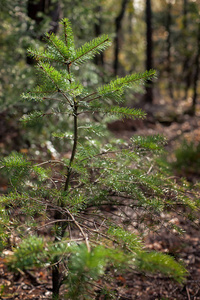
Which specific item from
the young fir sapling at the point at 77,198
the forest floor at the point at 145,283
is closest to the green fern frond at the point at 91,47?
the young fir sapling at the point at 77,198

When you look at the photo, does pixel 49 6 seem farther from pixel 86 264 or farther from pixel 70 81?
pixel 86 264

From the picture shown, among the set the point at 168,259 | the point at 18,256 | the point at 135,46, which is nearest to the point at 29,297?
the point at 18,256

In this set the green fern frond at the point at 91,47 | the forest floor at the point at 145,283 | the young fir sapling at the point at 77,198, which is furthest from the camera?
the forest floor at the point at 145,283

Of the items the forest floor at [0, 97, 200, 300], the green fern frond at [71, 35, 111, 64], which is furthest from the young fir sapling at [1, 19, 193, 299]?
the forest floor at [0, 97, 200, 300]

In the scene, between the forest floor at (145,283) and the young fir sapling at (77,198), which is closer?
the young fir sapling at (77,198)

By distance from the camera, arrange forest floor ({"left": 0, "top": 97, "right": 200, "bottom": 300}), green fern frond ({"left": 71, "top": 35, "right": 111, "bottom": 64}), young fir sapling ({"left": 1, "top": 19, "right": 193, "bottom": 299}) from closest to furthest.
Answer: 1. young fir sapling ({"left": 1, "top": 19, "right": 193, "bottom": 299})
2. green fern frond ({"left": 71, "top": 35, "right": 111, "bottom": 64})
3. forest floor ({"left": 0, "top": 97, "right": 200, "bottom": 300})

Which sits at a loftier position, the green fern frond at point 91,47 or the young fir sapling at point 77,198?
the green fern frond at point 91,47

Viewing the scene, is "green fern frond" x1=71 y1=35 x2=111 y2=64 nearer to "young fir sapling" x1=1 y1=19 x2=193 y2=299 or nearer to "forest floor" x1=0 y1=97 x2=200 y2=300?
"young fir sapling" x1=1 y1=19 x2=193 y2=299

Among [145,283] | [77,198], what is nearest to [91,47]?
[77,198]

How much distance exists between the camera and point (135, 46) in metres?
17.4

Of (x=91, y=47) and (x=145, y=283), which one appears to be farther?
(x=145, y=283)

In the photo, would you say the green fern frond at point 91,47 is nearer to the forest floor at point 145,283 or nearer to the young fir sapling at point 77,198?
the young fir sapling at point 77,198

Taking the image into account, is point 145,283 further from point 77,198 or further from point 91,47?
point 91,47

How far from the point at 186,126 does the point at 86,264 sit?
31.6 ft
